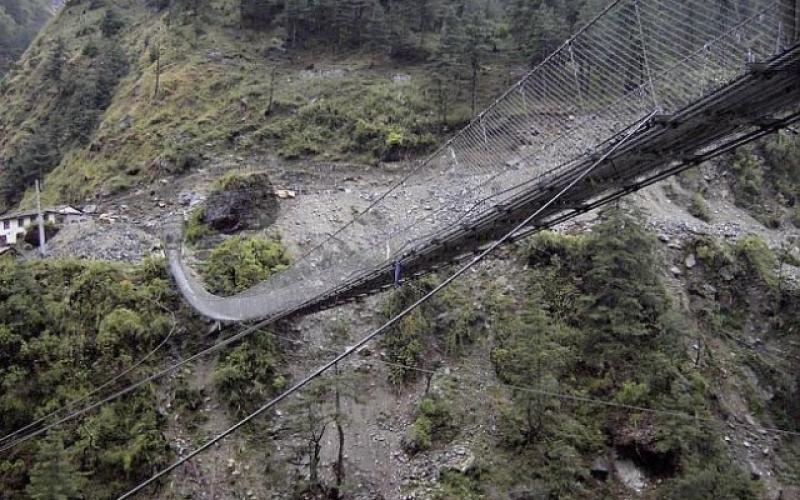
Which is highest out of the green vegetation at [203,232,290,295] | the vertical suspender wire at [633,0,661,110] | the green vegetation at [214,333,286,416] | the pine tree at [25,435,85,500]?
the vertical suspender wire at [633,0,661,110]

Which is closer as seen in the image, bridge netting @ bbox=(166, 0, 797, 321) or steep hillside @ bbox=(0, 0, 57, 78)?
bridge netting @ bbox=(166, 0, 797, 321)

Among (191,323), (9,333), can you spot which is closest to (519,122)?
(191,323)

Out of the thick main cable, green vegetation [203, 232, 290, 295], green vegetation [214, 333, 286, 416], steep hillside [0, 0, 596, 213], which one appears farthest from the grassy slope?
the thick main cable

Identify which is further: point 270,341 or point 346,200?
point 346,200

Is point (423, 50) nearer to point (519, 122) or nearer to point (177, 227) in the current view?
point (177, 227)

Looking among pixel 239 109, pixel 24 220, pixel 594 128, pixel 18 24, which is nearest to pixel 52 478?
pixel 594 128

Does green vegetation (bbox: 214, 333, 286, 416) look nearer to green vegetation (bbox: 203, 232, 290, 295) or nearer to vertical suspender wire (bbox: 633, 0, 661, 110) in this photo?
green vegetation (bbox: 203, 232, 290, 295)

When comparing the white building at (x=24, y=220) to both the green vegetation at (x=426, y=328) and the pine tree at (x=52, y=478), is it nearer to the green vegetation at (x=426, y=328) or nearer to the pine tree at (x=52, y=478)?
the green vegetation at (x=426, y=328)
